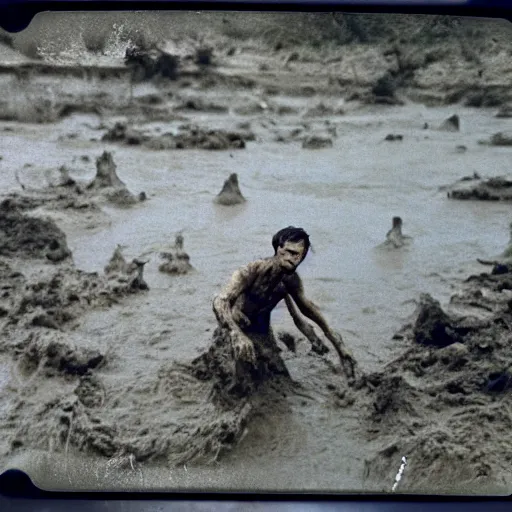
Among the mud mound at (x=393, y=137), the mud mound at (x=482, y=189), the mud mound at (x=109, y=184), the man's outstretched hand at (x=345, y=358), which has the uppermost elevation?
the mud mound at (x=393, y=137)

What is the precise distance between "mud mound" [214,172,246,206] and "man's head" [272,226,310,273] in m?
0.79

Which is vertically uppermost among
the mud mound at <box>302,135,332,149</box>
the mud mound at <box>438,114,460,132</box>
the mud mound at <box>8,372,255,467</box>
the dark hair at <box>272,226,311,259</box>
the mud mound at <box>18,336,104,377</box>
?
the mud mound at <box>438,114,460,132</box>

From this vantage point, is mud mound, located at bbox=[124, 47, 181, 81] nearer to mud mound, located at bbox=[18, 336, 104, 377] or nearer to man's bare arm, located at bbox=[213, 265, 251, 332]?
man's bare arm, located at bbox=[213, 265, 251, 332]

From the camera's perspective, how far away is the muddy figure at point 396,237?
6449 millimetres

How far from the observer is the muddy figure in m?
6.45

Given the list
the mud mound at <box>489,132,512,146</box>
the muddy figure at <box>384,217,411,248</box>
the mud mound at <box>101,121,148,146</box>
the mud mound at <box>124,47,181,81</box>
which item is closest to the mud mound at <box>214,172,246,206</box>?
the mud mound at <box>101,121,148,146</box>

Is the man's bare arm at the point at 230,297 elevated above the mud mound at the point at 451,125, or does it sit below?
below

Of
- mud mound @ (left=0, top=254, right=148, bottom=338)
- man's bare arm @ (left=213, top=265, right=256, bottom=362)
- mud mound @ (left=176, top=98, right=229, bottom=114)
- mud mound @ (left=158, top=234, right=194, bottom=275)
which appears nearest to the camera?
man's bare arm @ (left=213, top=265, right=256, bottom=362)

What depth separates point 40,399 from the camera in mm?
5953

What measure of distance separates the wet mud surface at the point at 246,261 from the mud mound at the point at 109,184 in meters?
0.01

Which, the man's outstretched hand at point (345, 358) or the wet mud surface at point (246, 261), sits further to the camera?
the man's outstretched hand at point (345, 358)

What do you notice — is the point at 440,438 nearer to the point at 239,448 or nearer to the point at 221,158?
the point at 239,448

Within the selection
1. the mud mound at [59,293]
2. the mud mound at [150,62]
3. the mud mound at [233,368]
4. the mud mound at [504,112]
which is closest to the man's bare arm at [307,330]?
the mud mound at [233,368]

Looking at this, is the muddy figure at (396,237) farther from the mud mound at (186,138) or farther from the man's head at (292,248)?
the mud mound at (186,138)
